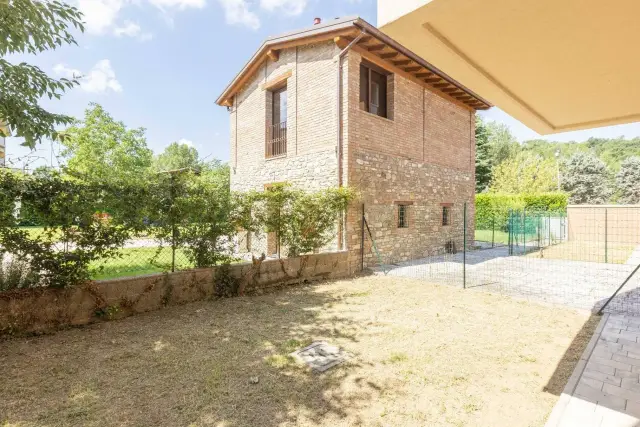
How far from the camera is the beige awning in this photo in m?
1.93

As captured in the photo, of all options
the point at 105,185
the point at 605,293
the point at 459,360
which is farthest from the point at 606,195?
the point at 105,185

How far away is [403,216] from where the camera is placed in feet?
36.0

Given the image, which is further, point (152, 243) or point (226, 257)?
point (226, 257)

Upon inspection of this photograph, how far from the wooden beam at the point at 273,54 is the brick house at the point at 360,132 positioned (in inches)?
1.9

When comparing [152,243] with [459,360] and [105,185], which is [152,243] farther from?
[459,360]

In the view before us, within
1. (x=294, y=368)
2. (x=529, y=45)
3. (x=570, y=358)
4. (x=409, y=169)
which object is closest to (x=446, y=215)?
(x=409, y=169)

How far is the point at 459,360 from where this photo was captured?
3.79 meters

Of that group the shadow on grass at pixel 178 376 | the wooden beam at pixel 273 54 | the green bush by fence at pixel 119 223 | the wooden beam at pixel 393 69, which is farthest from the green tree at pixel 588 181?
the shadow on grass at pixel 178 376

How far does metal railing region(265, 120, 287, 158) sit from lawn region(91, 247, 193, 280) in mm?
6328

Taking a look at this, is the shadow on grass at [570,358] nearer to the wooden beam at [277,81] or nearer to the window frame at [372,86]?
the window frame at [372,86]

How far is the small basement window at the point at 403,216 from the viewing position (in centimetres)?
1078

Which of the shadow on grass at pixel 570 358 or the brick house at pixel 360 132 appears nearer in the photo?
the shadow on grass at pixel 570 358

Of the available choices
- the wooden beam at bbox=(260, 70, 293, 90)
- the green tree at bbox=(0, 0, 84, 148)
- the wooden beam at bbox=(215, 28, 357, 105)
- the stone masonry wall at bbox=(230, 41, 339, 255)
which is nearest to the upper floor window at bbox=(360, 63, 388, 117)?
the stone masonry wall at bbox=(230, 41, 339, 255)

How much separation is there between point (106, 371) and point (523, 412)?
14.0 ft
